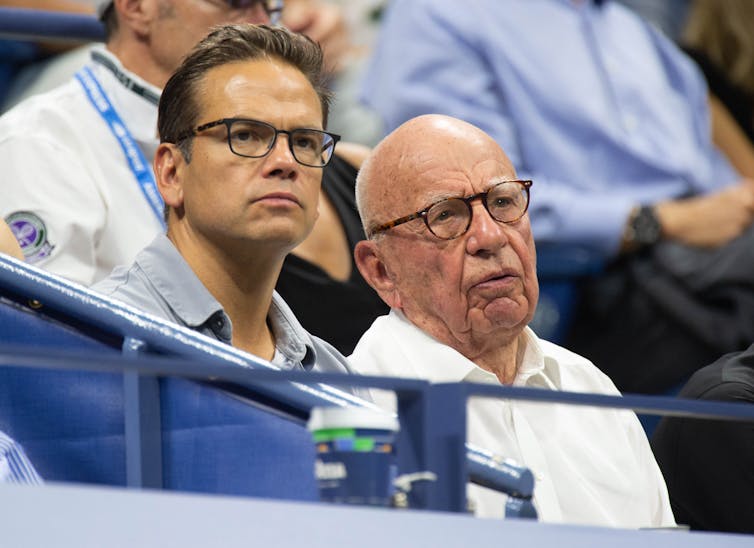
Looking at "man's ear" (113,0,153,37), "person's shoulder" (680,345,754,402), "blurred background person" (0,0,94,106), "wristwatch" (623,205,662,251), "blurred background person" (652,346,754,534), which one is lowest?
"blurred background person" (652,346,754,534)

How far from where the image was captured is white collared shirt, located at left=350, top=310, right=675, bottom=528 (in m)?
1.65

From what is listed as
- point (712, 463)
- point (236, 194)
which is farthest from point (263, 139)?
point (712, 463)

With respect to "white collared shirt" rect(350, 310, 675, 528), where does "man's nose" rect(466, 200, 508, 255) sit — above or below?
above

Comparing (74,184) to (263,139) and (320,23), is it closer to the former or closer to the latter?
(263,139)

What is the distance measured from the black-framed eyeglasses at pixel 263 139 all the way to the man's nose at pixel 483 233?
183mm

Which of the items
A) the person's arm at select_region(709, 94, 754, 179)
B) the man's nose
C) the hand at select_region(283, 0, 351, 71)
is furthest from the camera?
the person's arm at select_region(709, 94, 754, 179)

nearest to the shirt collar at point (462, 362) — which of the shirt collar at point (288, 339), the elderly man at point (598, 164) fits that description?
the shirt collar at point (288, 339)

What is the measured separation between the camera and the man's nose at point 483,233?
1755 millimetres

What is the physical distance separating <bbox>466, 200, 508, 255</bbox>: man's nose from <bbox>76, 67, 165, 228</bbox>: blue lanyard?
447 millimetres

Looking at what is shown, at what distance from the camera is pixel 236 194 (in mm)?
1671

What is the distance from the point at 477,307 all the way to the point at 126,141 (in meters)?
0.62

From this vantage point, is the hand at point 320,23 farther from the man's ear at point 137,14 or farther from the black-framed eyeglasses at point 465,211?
the black-framed eyeglasses at point 465,211

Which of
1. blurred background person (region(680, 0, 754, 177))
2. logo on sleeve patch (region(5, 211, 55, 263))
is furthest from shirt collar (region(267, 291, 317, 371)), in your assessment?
blurred background person (region(680, 0, 754, 177))

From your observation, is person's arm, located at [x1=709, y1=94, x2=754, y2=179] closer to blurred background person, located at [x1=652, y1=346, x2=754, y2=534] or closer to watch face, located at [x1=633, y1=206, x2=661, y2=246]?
watch face, located at [x1=633, y1=206, x2=661, y2=246]
